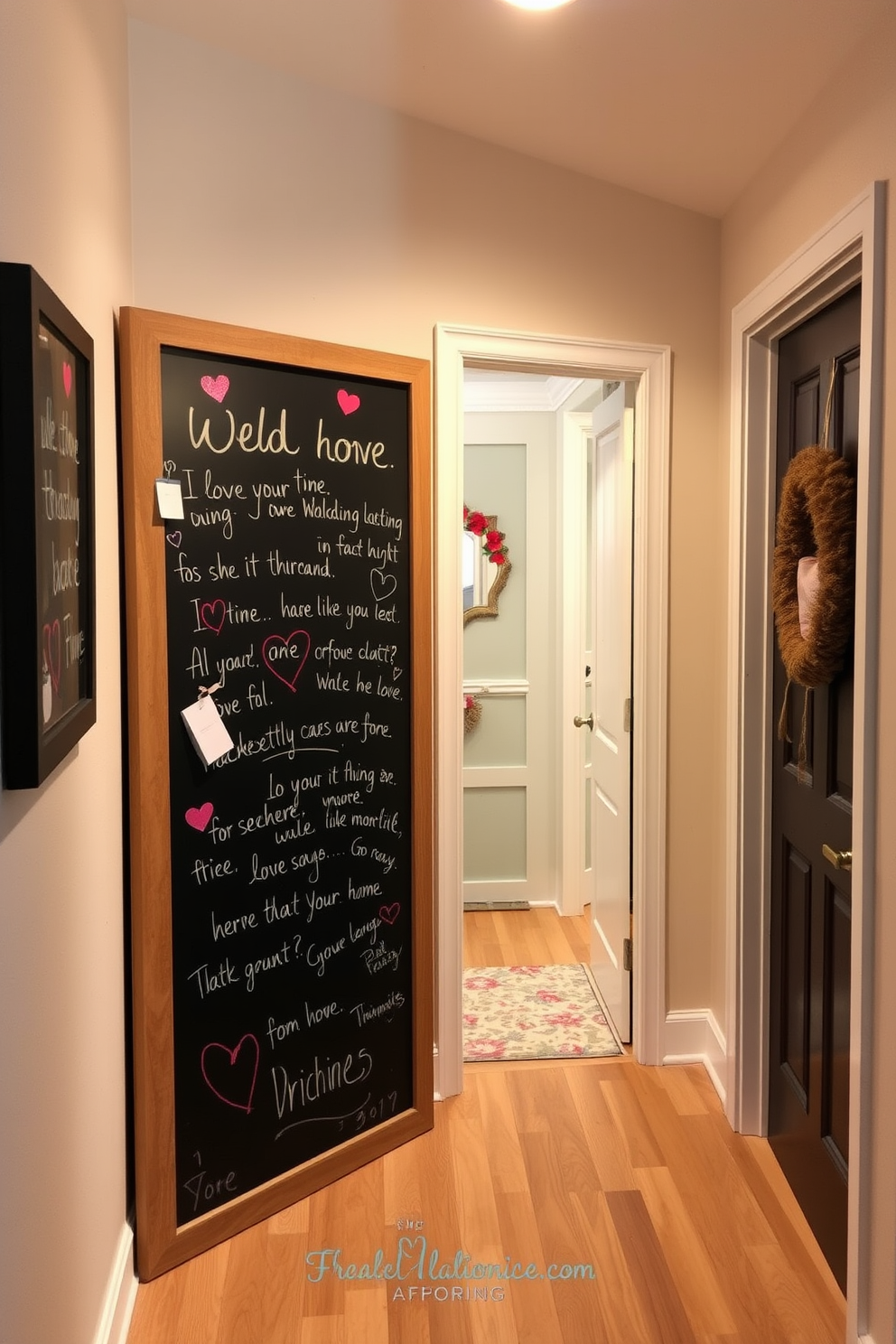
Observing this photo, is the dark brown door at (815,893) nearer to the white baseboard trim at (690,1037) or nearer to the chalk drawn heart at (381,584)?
the white baseboard trim at (690,1037)

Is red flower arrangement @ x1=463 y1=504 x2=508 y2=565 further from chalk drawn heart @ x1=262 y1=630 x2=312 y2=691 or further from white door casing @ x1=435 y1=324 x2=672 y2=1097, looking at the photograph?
chalk drawn heart @ x1=262 y1=630 x2=312 y2=691

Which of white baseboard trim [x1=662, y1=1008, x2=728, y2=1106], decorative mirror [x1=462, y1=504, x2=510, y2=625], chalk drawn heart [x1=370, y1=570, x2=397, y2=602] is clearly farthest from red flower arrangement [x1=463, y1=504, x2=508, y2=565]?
white baseboard trim [x1=662, y1=1008, x2=728, y2=1106]

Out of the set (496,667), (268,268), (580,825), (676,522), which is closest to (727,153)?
(676,522)

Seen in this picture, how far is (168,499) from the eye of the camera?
206cm

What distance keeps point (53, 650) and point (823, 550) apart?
143 cm

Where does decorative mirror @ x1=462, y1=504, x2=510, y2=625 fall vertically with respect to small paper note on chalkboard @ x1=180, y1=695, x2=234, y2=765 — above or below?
above

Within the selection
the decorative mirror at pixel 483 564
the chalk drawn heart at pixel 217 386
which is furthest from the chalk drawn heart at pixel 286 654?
the decorative mirror at pixel 483 564

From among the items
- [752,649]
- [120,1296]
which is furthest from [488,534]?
[120,1296]

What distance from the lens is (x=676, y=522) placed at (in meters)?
2.82

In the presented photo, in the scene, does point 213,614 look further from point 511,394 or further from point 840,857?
point 511,394

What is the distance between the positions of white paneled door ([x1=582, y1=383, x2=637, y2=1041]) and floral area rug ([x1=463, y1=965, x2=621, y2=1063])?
0.29 ft

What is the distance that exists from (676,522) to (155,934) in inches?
69.1

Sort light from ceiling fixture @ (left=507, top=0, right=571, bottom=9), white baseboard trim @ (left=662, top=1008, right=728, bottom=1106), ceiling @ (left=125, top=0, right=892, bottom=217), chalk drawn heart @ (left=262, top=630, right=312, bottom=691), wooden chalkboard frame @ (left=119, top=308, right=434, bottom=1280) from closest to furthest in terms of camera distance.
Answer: light from ceiling fixture @ (left=507, top=0, right=571, bottom=9)
ceiling @ (left=125, top=0, right=892, bottom=217)
wooden chalkboard frame @ (left=119, top=308, right=434, bottom=1280)
chalk drawn heart @ (left=262, top=630, right=312, bottom=691)
white baseboard trim @ (left=662, top=1008, right=728, bottom=1106)

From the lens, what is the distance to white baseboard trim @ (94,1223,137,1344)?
1.79m
